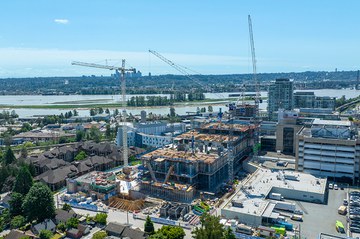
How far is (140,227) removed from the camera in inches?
972

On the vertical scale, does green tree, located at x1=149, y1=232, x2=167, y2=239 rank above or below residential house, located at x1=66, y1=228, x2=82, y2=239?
above

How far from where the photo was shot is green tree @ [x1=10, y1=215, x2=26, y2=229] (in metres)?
24.5

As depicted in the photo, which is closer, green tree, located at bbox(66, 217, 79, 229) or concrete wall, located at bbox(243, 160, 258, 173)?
green tree, located at bbox(66, 217, 79, 229)

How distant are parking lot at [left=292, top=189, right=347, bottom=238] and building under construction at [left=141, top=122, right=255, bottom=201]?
Result: 28.4 ft

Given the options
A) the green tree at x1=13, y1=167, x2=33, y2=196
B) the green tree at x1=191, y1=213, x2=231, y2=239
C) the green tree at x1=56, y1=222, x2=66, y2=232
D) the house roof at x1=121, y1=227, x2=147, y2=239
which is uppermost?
the green tree at x1=13, y1=167, x2=33, y2=196

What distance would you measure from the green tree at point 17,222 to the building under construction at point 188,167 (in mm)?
10639

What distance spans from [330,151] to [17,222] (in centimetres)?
2885

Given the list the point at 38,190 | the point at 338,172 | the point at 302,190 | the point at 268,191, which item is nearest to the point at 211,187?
the point at 268,191

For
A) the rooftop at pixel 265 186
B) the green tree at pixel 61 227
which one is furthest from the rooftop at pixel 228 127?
the green tree at pixel 61 227

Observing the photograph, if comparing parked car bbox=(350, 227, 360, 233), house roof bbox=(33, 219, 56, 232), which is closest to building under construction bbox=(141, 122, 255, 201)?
house roof bbox=(33, 219, 56, 232)

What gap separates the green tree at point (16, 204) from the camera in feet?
85.8

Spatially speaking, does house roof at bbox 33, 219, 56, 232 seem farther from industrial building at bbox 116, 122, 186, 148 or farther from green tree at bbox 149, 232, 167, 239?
industrial building at bbox 116, 122, 186, 148

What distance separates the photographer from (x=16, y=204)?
26.2 m

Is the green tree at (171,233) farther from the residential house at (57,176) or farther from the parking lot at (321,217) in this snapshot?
the residential house at (57,176)
